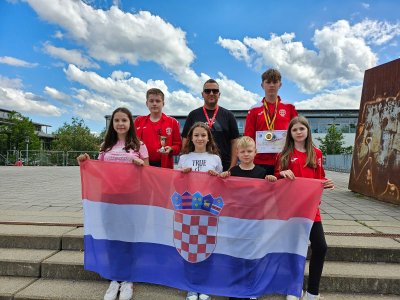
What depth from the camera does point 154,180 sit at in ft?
11.6

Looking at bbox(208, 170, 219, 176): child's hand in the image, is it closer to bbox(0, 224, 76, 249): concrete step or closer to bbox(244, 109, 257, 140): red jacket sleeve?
bbox(244, 109, 257, 140): red jacket sleeve

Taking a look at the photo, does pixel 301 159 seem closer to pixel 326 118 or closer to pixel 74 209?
pixel 74 209

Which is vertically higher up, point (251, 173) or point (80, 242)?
point (251, 173)

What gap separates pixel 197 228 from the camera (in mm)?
3293

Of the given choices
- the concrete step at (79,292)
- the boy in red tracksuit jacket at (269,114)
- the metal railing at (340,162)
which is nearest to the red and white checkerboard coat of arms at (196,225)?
the concrete step at (79,292)

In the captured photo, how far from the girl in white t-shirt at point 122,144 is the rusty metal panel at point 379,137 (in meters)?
6.36

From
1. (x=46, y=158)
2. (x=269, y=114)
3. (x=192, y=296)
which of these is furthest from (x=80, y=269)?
(x=46, y=158)

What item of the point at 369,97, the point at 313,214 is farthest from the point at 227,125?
the point at 369,97

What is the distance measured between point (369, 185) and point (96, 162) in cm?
741

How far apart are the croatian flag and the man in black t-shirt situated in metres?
0.93

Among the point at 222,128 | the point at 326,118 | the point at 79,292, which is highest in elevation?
the point at 326,118

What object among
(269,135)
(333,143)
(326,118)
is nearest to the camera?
(269,135)

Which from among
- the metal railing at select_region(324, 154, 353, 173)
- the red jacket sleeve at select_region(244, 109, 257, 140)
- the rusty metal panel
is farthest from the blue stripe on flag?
the metal railing at select_region(324, 154, 353, 173)

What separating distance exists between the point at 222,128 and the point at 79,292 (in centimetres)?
257
